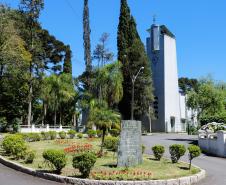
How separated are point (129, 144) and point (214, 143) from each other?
11.2m

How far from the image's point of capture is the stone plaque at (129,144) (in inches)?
585

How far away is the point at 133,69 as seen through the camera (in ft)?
170

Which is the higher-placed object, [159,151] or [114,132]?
[114,132]

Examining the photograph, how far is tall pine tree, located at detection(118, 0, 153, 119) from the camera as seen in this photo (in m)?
51.5

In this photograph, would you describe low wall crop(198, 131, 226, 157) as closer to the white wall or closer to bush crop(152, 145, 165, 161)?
bush crop(152, 145, 165, 161)

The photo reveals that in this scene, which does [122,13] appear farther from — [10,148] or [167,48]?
[10,148]

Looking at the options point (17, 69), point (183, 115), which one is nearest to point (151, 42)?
point (183, 115)

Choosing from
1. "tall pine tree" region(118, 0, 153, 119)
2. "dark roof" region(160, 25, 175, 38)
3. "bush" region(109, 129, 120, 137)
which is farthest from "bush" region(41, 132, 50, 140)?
"dark roof" region(160, 25, 175, 38)

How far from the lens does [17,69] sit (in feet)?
136

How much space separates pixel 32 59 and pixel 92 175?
32.9 m

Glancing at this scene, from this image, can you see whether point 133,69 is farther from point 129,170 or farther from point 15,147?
point 129,170

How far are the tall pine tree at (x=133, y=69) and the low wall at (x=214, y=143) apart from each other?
23892 millimetres

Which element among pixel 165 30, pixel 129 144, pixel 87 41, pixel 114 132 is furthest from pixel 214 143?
pixel 165 30

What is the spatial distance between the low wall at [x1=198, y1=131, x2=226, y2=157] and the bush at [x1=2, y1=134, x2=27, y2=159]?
12.2m
